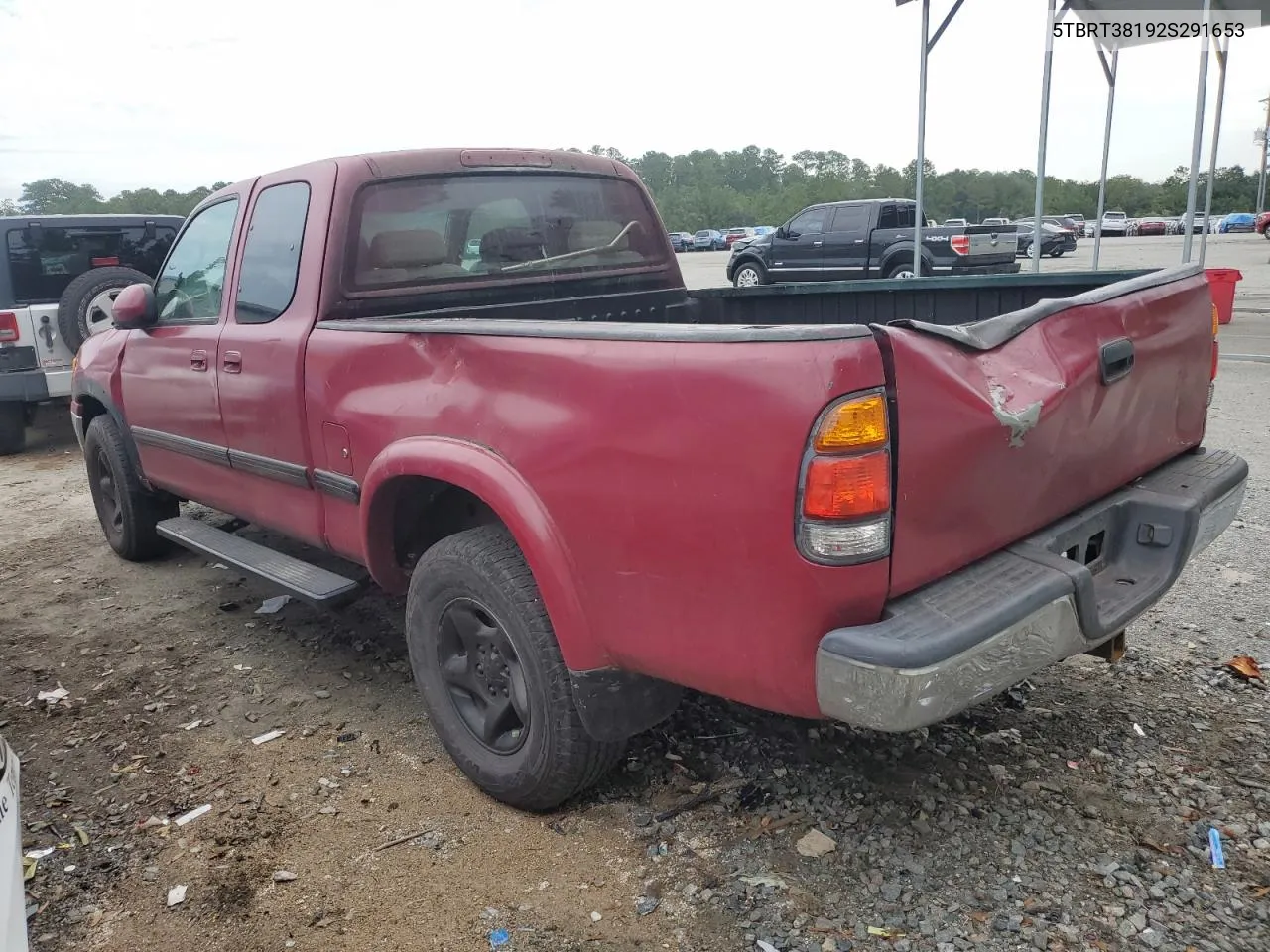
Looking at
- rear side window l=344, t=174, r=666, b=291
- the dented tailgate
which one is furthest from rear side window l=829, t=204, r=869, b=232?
the dented tailgate

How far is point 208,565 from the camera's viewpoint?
210 inches

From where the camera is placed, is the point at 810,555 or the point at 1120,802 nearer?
the point at 810,555

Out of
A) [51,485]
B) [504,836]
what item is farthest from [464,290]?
[51,485]

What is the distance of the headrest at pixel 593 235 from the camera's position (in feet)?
13.3

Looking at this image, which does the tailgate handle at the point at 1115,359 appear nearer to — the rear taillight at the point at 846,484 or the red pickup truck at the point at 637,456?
the red pickup truck at the point at 637,456

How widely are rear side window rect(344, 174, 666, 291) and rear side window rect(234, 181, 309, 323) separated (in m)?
0.28

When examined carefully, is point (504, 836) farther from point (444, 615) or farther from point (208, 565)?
point (208, 565)

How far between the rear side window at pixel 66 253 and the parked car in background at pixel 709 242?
49.1 m

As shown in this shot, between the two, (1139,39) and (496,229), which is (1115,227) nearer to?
(1139,39)

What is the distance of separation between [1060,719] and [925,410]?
1.63 metres

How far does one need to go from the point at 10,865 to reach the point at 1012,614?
192 centimetres

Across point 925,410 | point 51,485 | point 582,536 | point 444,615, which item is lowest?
point 51,485

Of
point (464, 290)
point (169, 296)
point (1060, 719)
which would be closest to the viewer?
point (1060, 719)

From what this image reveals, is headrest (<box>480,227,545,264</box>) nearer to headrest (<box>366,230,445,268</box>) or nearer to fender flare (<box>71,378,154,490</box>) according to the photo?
headrest (<box>366,230,445,268</box>)
